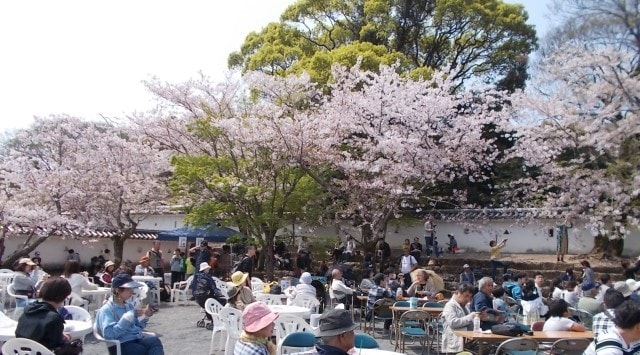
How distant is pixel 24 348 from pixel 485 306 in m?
4.82

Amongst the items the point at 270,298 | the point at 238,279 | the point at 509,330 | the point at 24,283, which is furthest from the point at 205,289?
the point at 509,330

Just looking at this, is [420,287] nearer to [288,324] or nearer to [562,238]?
[288,324]

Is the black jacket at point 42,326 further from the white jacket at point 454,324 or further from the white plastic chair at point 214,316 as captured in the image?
the white jacket at point 454,324

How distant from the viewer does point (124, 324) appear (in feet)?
16.6

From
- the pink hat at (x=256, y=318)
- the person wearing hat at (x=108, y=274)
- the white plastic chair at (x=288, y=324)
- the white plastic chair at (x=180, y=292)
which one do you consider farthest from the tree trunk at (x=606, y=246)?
the pink hat at (x=256, y=318)

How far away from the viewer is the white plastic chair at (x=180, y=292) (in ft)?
45.4

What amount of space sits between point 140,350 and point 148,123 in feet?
46.8

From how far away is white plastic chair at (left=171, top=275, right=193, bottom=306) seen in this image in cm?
1384

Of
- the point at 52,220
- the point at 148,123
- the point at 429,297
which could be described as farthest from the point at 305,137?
the point at 52,220

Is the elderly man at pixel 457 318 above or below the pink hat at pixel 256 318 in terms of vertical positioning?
below

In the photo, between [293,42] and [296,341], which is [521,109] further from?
[296,341]

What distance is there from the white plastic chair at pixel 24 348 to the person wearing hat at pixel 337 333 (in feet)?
6.47

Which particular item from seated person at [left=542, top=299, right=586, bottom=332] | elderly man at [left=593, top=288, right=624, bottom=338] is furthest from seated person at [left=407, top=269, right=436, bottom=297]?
elderly man at [left=593, top=288, right=624, bottom=338]

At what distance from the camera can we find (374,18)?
912 inches
